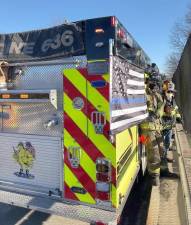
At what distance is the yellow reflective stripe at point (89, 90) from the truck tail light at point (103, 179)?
0.41 meters

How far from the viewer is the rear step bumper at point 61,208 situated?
10.5 feet

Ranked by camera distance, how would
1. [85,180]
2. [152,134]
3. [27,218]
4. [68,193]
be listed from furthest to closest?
[152,134] < [27,218] < [68,193] < [85,180]

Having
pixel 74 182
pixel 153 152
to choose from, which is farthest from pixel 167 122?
pixel 74 182

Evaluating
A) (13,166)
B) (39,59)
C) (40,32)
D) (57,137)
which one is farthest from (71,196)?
(40,32)

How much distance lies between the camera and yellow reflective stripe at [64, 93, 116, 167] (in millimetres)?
3164

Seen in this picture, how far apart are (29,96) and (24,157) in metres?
0.68

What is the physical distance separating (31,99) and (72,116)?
1.67 feet

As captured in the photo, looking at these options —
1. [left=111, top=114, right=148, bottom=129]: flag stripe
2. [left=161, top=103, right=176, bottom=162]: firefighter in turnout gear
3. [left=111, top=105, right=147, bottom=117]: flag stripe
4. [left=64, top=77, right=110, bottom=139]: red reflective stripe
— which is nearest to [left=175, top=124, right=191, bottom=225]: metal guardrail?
[left=161, top=103, right=176, bottom=162]: firefighter in turnout gear

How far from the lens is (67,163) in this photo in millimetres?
3391

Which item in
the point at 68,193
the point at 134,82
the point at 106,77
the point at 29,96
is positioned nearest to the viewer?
the point at 106,77

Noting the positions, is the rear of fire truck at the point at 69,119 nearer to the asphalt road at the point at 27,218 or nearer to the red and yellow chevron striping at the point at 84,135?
the red and yellow chevron striping at the point at 84,135

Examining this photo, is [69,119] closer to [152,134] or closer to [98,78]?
[98,78]

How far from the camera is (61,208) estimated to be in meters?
3.37

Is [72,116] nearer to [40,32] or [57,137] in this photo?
[57,137]
